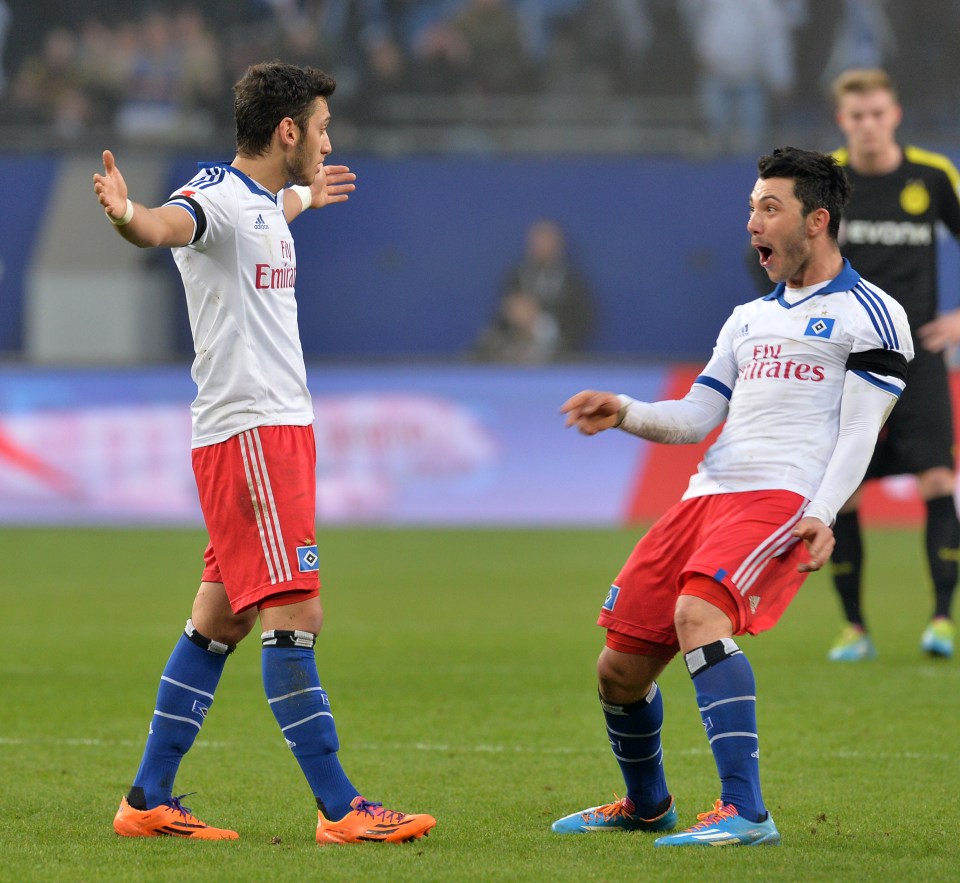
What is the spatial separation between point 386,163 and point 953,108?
21.4 ft

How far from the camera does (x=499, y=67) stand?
18656 millimetres

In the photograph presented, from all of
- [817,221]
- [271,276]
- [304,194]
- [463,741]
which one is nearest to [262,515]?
[271,276]

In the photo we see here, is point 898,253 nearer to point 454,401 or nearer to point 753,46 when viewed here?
point 454,401

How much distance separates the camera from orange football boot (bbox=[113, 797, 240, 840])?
172 inches

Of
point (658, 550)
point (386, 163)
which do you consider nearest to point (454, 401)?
point (386, 163)

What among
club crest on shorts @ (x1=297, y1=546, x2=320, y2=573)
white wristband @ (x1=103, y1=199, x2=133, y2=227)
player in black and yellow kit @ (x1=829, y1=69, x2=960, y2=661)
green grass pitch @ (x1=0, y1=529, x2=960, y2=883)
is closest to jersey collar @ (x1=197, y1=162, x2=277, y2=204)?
white wristband @ (x1=103, y1=199, x2=133, y2=227)

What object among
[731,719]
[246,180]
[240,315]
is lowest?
[731,719]

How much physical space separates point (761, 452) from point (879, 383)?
373mm

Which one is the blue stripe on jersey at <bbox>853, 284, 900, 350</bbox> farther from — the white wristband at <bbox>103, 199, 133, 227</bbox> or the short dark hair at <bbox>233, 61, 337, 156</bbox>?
the white wristband at <bbox>103, 199, 133, 227</bbox>

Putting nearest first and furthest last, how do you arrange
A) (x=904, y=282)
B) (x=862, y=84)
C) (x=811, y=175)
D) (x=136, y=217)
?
(x=136, y=217), (x=811, y=175), (x=862, y=84), (x=904, y=282)

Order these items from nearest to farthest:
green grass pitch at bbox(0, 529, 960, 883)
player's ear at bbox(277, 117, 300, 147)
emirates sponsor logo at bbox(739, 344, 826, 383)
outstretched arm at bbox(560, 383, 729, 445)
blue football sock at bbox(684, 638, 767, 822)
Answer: green grass pitch at bbox(0, 529, 960, 883)
blue football sock at bbox(684, 638, 767, 822)
outstretched arm at bbox(560, 383, 729, 445)
player's ear at bbox(277, 117, 300, 147)
emirates sponsor logo at bbox(739, 344, 826, 383)

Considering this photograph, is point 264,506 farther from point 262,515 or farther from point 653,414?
point 653,414

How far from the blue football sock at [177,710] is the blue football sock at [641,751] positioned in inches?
44.2

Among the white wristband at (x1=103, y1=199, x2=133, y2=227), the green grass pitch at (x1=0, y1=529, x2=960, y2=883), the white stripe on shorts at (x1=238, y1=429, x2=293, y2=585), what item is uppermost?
the white wristband at (x1=103, y1=199, x2=133, y2=227)
